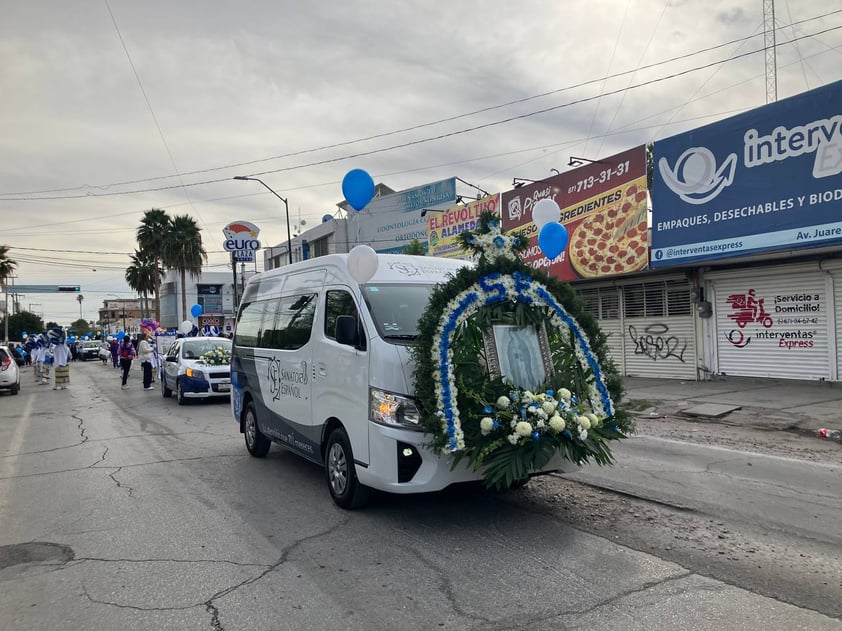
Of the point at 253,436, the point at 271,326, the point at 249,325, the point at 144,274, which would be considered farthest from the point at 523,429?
the point at 144,274

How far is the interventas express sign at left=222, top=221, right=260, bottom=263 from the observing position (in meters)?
25.0

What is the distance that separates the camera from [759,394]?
1307 cm

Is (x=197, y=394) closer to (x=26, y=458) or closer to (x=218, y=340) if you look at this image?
(x=218, y=340)

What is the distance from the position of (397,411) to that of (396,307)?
1.14 metres

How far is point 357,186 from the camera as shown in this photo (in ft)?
28.6

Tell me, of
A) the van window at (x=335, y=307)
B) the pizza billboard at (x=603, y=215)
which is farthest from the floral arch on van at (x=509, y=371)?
the pizza billboard at (x=603, y=215)

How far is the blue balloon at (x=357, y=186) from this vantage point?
8.69 metres

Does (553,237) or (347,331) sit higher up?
(553,237)

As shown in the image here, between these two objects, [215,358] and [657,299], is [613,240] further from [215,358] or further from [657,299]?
[215,358]

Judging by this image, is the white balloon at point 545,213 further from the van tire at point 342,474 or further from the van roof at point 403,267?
the van tire at point 342,474

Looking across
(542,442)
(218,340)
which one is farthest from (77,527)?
(218,340)

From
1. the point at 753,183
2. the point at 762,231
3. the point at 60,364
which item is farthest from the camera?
the point at 60,364

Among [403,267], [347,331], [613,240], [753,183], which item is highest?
[753,183]

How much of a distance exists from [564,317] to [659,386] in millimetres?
11359
